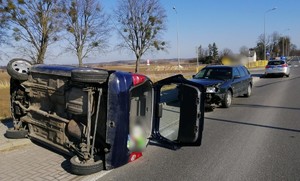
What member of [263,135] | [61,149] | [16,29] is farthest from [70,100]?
[16,29]

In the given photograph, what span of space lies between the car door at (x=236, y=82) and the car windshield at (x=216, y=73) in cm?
23

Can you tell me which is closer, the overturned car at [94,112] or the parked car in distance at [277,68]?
the overturned car at [94,112]

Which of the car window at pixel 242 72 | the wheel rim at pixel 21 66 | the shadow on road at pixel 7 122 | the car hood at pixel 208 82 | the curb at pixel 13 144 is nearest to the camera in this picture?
the curb at pixel 13 144

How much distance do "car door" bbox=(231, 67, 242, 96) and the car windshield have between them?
0.23 metres

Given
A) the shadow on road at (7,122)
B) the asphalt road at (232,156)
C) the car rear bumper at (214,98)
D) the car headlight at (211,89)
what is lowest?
the asphalt road at (232,156)

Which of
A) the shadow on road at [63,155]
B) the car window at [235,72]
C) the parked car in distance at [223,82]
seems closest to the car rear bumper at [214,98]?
the parked car in distance at [223,82]

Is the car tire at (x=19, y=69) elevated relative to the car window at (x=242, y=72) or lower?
elevated

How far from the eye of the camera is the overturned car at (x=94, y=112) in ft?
16.7

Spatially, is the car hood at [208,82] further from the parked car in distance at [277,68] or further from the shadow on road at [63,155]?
the parked car in distance at [277,68]

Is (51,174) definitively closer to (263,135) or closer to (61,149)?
(61,149)

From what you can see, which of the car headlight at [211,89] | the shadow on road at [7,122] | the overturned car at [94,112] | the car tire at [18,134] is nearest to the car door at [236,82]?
the car headlight at [211,89]

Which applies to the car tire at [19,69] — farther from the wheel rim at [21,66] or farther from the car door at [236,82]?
the car door at [236,82]

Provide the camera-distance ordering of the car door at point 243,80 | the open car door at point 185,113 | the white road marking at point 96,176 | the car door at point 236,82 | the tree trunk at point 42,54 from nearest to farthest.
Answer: the white road marking at point 96,176 → the open car door at point 185,113 → the car door at point 236,82 → the car door at point 243,80 → the tree trunk at point 42,54

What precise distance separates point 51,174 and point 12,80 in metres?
2.70
